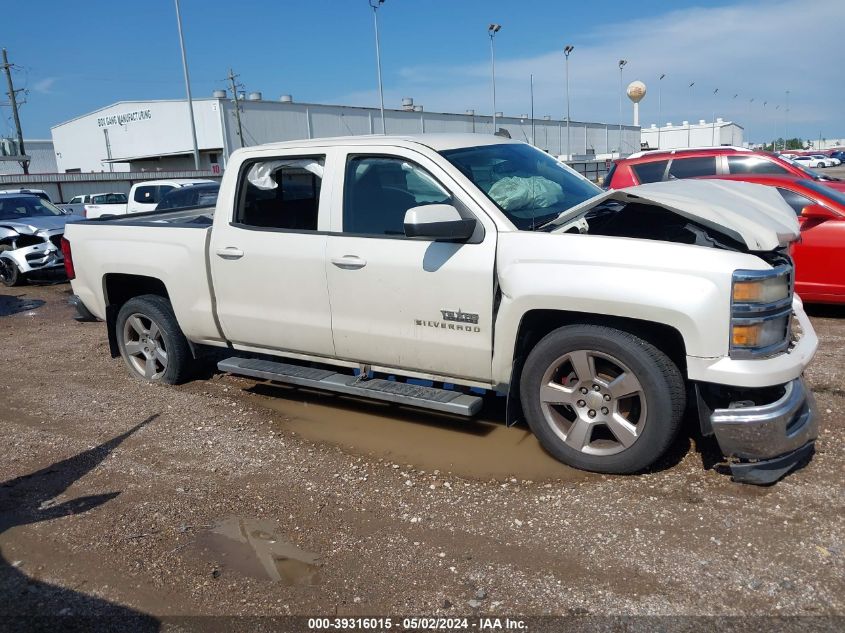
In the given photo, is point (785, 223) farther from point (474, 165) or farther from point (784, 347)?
point (474, 165)

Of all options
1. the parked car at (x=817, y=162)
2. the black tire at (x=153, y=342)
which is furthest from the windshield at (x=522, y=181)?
the parked car at (x=817, y=162)

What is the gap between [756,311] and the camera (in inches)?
135

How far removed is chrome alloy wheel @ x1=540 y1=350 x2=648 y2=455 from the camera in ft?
12.6

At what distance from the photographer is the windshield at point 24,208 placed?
13.7 meters

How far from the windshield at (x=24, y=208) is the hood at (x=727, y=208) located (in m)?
12.8

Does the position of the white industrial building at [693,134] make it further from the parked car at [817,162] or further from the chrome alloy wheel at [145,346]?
the chrome alloy wheel at [145,346]

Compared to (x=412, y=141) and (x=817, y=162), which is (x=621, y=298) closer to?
(x=412, y=141)

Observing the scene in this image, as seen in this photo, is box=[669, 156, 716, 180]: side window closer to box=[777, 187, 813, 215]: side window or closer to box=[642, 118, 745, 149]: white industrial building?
box=[777, 187, 813, 215]: side window

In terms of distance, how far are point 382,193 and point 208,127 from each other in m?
49.8

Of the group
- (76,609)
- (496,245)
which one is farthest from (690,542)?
(76,609)

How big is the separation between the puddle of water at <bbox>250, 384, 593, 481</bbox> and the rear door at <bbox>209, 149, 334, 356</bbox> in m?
0.57

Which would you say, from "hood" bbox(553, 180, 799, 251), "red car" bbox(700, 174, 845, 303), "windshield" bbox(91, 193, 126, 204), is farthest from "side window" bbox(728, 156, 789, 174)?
"windshield" bbox(91, 193, 126, 204)

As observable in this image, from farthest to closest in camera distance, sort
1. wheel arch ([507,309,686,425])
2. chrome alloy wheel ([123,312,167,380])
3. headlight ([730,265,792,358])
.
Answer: chrome alloy wheel ([123,312,167,380])
wheel arch ([507,309,686,425])
headlight ([730,265,792,358])

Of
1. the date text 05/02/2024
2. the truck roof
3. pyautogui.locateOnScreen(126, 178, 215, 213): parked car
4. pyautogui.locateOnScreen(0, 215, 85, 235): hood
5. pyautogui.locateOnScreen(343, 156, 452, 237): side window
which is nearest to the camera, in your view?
the date text 05/02/2024
